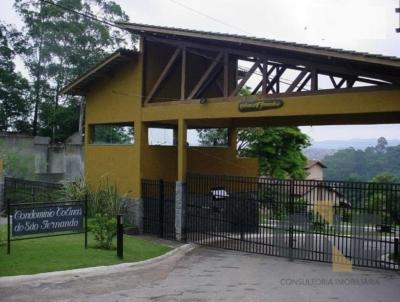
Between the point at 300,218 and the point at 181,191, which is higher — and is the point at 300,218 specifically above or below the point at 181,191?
below

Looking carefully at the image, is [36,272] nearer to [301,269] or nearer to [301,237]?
[301,269]

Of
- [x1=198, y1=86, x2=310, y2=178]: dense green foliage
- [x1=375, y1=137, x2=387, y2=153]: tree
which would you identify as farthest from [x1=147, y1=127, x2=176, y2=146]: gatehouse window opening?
[x1=375, y1=137, x2=387, y2=153]: tree

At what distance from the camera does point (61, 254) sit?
508 inches

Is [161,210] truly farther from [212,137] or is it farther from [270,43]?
[270,43]

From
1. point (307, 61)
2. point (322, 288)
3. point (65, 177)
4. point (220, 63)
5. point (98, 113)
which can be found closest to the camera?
point (322, 288)

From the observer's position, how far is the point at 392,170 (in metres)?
37.7

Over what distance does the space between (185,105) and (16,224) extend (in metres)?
7.16

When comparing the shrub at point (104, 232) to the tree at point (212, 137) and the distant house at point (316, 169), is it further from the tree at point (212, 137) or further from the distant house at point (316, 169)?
the distant house at point (316, 169)

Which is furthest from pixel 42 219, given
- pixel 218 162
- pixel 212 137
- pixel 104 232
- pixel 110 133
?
pixel 212 137

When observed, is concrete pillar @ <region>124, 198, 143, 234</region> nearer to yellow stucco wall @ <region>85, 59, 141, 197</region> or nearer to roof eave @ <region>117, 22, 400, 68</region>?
yellow stucco wall @ <region>85, 59, 141, 197</region>

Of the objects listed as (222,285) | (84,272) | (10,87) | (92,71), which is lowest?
(222,285)

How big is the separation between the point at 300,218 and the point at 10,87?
30.7 meters

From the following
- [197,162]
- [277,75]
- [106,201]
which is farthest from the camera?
[197,162]

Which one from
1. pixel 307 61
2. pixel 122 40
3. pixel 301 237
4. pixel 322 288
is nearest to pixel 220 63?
pixel 307 61
